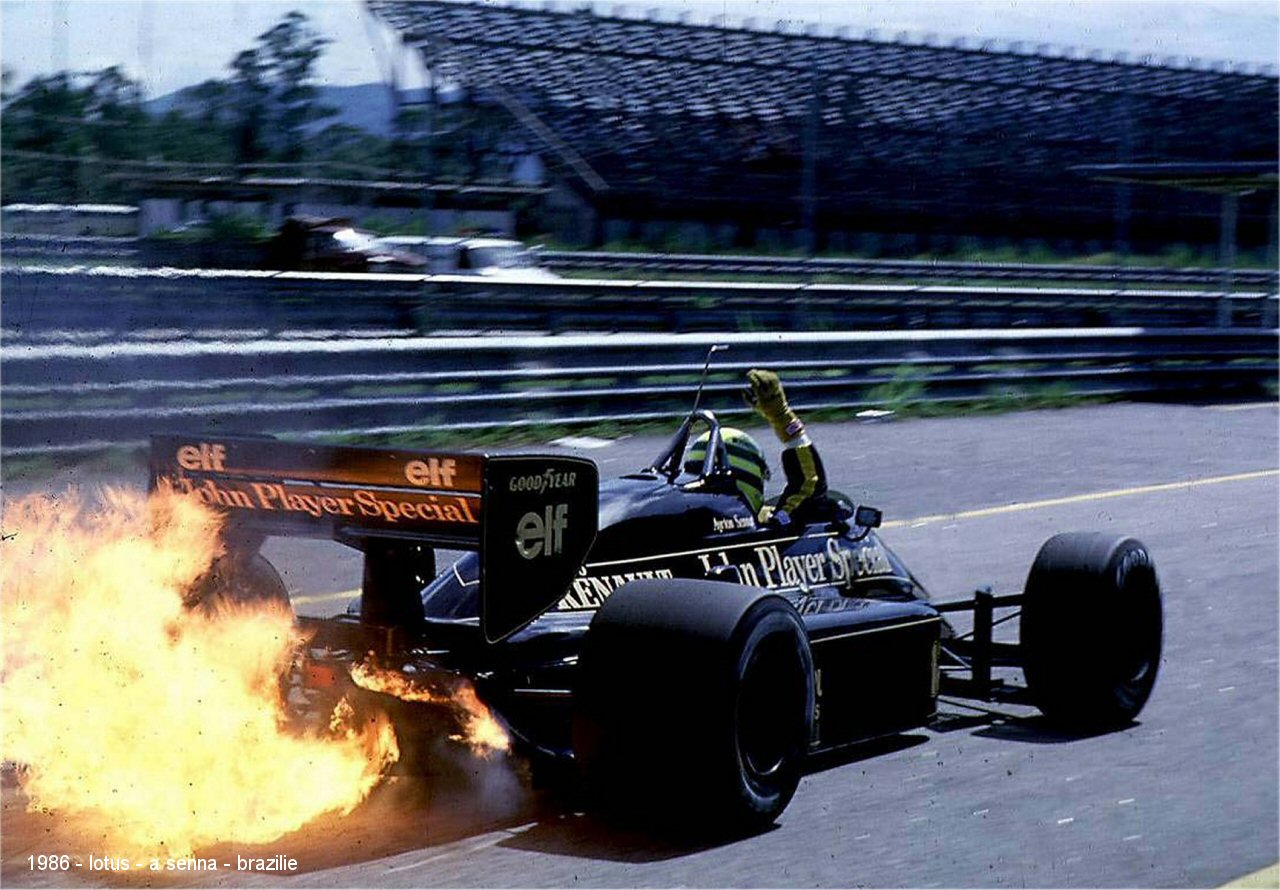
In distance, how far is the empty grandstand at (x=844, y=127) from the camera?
3638 centimetres

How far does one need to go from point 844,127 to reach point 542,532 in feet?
126

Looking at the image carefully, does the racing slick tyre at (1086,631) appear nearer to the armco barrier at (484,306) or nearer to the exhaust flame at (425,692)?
the exhaust flame at (425,692)

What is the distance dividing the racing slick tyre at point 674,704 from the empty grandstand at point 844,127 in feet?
80.6

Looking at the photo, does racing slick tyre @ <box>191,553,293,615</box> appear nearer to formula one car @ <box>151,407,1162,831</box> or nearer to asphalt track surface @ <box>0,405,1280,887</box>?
formula one car @ <box>151,407,1162,831</box>

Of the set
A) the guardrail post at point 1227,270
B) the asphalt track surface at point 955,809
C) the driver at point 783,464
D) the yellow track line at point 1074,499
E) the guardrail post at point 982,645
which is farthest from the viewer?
the guardrail post at point 1227,270

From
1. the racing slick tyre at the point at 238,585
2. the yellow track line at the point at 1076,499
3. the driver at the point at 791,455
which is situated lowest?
the yellow track line at the point at 1076,499

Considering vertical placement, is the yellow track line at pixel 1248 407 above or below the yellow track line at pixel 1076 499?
below

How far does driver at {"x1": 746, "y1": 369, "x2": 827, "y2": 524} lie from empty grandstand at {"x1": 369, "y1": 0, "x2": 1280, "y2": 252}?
73.5 feet

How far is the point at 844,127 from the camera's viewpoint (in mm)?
43062

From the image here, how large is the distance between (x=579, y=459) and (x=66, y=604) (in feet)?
5.31

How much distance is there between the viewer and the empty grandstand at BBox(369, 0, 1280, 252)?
3638cm

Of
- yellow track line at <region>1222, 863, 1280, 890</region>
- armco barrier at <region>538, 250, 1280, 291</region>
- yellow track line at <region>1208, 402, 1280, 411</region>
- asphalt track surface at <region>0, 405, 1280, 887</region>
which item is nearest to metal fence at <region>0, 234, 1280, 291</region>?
armco barrier at <region>538, 250, 1280, 291</region>

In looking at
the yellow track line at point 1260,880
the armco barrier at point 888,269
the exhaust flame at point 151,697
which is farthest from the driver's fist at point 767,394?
the armco barrier at point 888,269

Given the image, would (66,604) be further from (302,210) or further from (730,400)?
(302,210)
